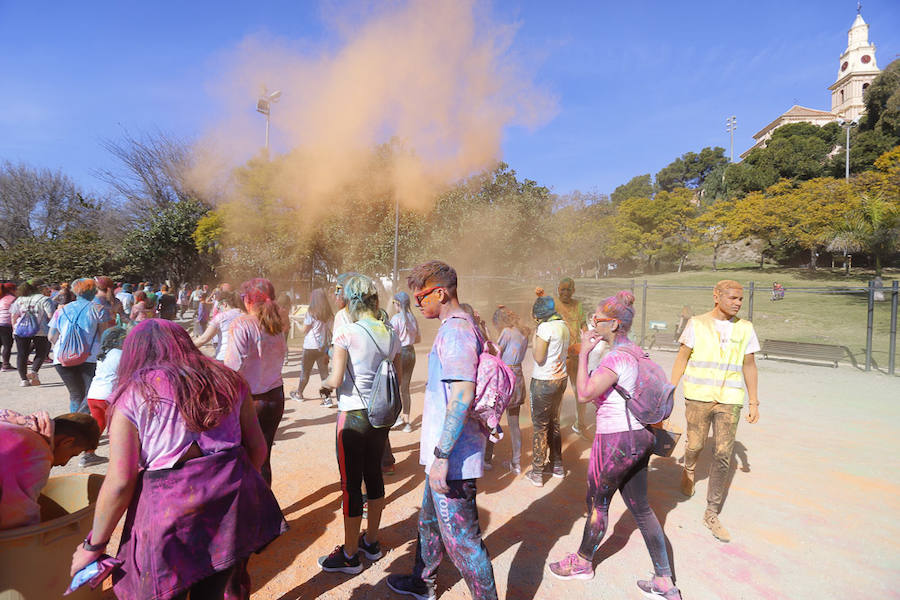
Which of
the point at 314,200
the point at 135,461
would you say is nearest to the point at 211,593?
the point at 135,461

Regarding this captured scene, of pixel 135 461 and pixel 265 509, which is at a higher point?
pixel 135 461

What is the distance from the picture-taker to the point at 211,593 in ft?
5.43

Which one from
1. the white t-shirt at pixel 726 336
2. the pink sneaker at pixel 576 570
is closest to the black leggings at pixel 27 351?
the pink sneaker at pixel 576 570

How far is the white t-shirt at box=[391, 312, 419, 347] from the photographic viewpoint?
17.8 feet

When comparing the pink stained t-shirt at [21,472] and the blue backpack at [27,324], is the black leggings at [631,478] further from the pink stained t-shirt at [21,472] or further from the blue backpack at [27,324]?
the blue backpack at [27,324]

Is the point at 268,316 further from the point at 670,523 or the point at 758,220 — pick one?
the point at 758,220

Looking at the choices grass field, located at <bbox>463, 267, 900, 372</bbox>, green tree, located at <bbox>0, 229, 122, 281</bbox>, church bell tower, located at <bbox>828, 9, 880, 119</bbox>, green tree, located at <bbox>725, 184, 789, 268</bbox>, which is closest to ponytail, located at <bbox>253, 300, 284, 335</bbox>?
grass field, located at <bbox>463, 267, 900, 372</bbox>

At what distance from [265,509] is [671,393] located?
2.13m

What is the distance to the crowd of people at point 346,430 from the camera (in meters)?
1.53

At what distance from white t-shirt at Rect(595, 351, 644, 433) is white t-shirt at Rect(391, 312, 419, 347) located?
3.11m

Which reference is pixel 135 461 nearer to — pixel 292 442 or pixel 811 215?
pixel 292 442

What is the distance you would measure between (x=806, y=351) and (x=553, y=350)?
10697 mm

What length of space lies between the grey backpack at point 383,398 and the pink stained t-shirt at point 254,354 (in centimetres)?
→ 86

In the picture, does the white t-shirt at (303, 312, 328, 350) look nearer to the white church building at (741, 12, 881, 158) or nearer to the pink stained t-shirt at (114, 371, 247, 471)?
the pink stained t-shirt at (114, 371, 247, 471)
